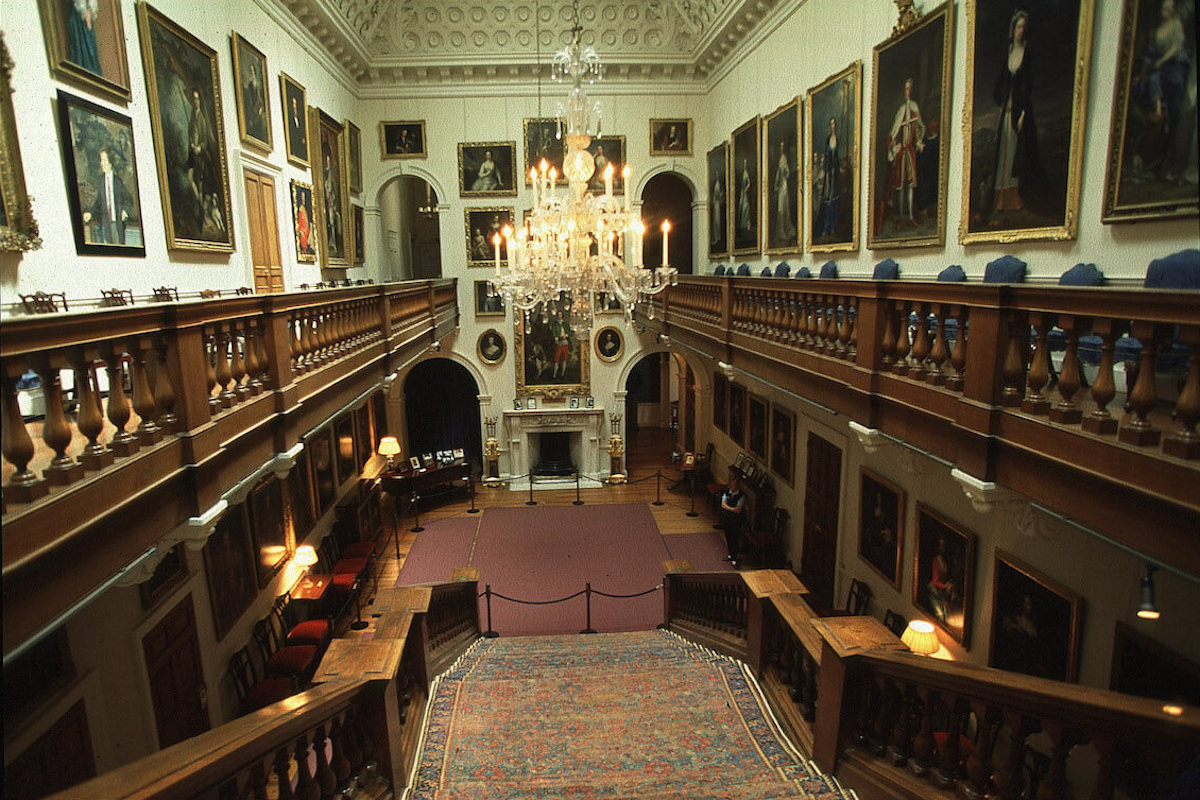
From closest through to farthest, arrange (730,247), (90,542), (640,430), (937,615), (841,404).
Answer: (90,542) → (841,404) → (937,615) → (730,247) → (640,430)

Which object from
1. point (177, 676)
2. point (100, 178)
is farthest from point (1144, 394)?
point (177, 676)

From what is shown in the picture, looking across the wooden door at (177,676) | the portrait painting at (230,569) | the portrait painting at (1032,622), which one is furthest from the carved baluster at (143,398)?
the portrait painting at (1032,622)

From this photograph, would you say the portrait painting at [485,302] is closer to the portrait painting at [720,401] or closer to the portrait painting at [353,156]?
the portrait painting at [353,156]

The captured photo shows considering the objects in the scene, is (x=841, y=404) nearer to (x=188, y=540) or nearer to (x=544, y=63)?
(x=188, y=540)

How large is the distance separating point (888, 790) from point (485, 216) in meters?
15.6

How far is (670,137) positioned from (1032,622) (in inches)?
564

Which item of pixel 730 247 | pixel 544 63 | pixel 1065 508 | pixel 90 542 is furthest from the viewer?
pixel 544 63

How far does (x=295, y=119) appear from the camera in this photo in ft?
36.6

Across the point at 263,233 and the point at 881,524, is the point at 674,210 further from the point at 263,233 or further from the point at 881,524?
the point at 881,524

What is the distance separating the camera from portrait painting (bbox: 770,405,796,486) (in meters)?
11.4

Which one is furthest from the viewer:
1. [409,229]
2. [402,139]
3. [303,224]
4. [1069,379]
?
[409,229]

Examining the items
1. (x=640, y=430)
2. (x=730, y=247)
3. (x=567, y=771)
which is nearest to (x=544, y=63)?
(x=730, y=247)

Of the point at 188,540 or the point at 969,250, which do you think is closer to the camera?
the point at 188,540

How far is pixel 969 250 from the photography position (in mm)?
6836
